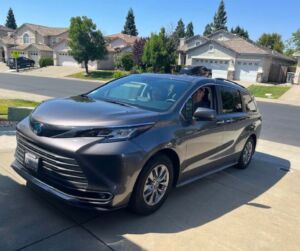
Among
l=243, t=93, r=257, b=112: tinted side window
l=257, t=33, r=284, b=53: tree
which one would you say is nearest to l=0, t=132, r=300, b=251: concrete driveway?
l=243, t=93, r=257, b=112: tinted side window

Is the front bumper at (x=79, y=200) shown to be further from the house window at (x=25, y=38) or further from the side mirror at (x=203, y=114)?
the house window at (x=25, y=38)

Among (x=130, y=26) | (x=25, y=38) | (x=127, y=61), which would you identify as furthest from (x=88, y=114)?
(x=130, y=26)

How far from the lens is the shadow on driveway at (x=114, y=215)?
3.24 meters

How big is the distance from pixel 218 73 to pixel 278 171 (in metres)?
32.8

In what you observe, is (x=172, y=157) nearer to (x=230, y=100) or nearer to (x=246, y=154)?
(x=230, y=100)

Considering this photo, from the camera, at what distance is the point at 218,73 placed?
124 feet

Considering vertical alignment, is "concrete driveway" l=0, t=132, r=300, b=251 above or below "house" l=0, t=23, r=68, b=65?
below

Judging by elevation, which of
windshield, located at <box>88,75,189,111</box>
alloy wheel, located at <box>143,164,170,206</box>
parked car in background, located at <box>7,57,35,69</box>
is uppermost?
windshield, located at <box>88,75,189,111</box>

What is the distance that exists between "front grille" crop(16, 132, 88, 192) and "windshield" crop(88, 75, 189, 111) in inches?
51.7

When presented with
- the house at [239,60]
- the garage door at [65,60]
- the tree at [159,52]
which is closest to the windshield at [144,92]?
the tree at [159,52]

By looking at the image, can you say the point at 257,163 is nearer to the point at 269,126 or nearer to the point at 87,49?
the point at 269,126

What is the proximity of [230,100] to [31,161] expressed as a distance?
3.40 metres

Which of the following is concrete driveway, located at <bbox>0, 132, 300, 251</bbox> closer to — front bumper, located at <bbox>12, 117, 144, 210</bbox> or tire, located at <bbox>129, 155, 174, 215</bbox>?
tire, located at <bbox>129, 155, 174, 215</bbox>

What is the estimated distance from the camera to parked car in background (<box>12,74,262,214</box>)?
320 cm
